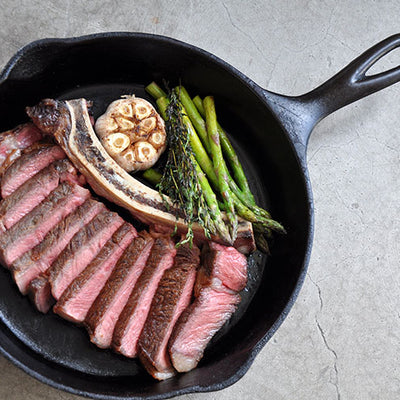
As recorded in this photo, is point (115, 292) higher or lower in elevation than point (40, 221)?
lower

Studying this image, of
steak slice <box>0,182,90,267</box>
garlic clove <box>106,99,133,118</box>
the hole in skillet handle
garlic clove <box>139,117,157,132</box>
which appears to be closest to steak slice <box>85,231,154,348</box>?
steak slice <box>0,182,90,267</box>

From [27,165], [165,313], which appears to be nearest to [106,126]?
[27,165]

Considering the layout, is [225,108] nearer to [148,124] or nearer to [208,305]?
[148,124]

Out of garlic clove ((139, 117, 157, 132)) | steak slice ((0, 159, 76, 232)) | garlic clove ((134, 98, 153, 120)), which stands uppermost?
garlic clove ((134, 98, 153, 120))

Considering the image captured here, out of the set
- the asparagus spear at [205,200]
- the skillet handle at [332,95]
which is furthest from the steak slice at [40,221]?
the skillet handle at [332,95]

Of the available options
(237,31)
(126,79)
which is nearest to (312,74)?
(237,31)

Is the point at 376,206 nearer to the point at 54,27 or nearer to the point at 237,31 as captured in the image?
the point at 237,31

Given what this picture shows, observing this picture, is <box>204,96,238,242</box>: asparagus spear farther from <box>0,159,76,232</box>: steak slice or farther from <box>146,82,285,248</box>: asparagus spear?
<box>0,159,76,232</box>: steak slice
